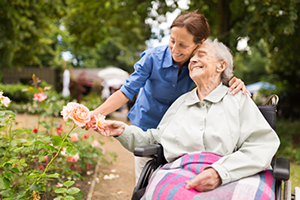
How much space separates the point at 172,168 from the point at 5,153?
50.4 inches

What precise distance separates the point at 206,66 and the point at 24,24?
860 centimetres

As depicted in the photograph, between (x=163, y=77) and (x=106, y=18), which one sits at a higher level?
(x=163, y=77)

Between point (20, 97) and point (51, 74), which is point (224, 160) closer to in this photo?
point (20, 97)

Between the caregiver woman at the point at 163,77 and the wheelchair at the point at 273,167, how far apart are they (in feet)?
1.06

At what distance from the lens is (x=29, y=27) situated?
30.5 feet

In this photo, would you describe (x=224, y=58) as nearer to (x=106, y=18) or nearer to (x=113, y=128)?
(x=113, y=128)

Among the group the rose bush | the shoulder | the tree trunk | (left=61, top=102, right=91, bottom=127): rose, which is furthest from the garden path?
the tree trunk

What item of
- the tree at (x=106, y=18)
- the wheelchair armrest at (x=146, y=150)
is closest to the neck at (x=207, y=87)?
the wheelchair armrest at (x=146, y=150)

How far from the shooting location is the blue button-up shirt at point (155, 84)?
2270 millimetres

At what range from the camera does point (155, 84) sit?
93.4 inches

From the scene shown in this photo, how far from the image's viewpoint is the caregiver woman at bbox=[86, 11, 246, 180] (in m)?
2.01

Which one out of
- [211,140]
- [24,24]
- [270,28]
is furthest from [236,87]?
[24,24]

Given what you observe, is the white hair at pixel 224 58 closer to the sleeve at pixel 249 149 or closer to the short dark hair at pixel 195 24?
the short dark hair at pixel 195 24

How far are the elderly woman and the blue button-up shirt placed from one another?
0.23 m
